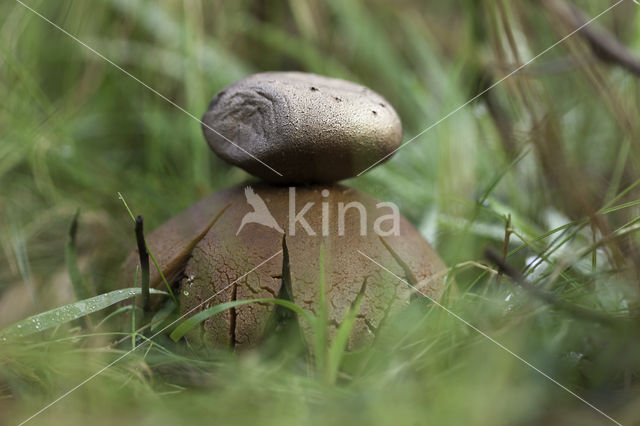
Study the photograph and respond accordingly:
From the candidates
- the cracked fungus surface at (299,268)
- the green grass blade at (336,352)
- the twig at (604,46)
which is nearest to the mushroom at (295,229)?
the cracked fungus surface at (299,268)

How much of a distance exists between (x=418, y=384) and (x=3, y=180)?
124 centimetres

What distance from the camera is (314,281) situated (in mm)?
846

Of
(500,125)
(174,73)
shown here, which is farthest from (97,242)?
(500,125)

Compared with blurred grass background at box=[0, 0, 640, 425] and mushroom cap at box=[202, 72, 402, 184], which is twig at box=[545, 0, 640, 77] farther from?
mushroom cap at box=[202, 72, 402, 184]

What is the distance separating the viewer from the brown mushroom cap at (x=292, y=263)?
0.83 metres

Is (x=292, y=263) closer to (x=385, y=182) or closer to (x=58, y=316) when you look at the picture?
(x=58, y=316)

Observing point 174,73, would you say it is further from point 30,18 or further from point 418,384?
point 418,384

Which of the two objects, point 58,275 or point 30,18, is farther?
point 30,18

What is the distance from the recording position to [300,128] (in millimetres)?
845

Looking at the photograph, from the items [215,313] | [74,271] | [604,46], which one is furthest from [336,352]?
[604,46]

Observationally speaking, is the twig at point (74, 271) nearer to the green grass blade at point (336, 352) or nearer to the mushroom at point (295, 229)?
the mushroom at point (295, 229)

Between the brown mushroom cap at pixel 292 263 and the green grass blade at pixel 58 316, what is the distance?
11cm

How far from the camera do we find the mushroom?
2.77ft

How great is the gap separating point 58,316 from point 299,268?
0.36 meters
